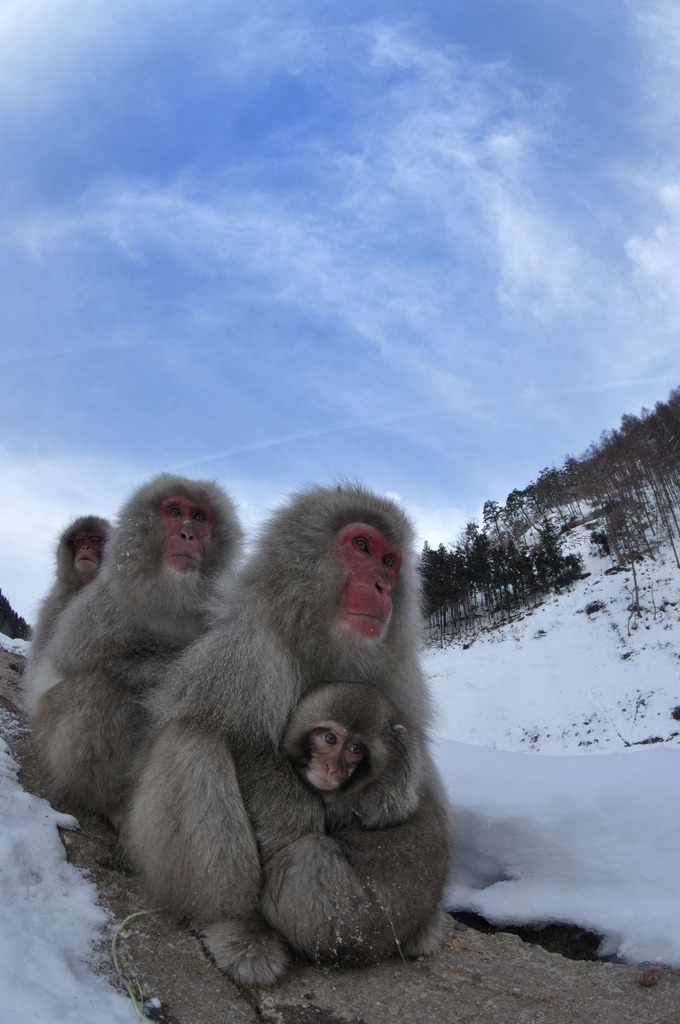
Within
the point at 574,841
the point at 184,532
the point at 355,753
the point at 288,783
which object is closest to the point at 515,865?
the point at 574,841

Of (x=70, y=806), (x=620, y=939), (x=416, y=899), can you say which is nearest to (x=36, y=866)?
(x=70, y=806)

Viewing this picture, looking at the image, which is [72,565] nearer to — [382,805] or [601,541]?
[382,805]

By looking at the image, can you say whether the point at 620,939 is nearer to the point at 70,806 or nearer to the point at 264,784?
the point at 264,784

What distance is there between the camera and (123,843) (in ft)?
9.92

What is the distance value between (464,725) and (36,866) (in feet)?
81.7

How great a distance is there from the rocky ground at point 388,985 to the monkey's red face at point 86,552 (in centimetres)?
234

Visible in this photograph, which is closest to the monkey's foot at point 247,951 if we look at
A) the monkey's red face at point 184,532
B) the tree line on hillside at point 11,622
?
the monkey's red face at point 184,532

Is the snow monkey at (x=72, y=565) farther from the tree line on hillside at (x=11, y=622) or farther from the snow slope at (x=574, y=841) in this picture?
the tree line on hillside at (x=11, y=622)

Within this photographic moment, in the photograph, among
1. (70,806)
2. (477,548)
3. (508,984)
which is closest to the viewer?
(508,984)

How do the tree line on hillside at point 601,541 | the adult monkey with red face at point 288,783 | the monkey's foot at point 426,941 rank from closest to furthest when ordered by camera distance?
1. the adult monkey with red face at point 288,783
2. the monkey's foot at point 426,941
3. the tree line on hillside at point 601,541

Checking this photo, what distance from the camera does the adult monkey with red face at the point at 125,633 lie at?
320cm

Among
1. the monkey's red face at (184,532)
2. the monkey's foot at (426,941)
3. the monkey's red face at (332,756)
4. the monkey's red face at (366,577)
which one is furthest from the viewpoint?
the monkey's red face at (184,532)

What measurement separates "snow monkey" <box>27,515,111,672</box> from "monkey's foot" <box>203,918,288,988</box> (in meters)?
3.07

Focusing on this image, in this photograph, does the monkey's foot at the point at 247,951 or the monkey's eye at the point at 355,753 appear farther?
the monkey's eye at the point at 355,753
